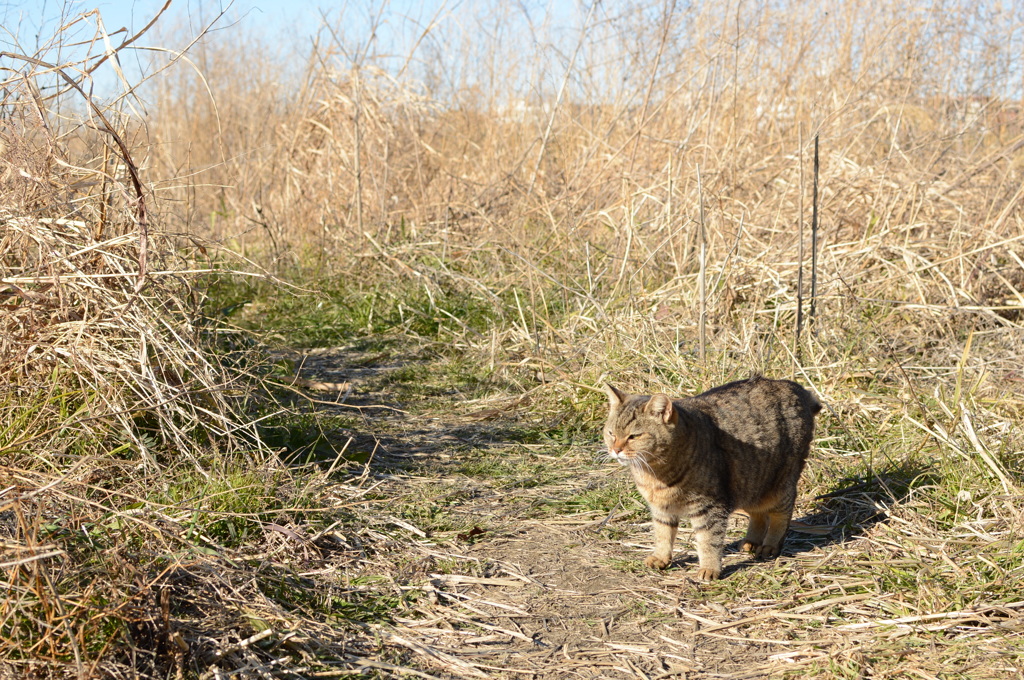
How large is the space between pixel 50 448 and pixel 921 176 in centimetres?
486

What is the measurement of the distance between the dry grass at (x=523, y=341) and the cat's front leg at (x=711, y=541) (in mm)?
74

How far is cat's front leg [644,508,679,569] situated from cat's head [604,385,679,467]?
0.19 m

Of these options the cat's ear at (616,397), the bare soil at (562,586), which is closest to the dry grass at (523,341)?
the bare soil at (562,586)

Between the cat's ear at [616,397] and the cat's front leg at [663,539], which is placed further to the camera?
the cat's ear at [616,397]

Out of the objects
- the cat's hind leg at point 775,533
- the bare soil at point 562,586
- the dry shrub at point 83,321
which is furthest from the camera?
the cat's hind leg at point 775,533

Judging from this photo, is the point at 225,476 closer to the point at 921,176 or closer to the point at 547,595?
the point at 547,595

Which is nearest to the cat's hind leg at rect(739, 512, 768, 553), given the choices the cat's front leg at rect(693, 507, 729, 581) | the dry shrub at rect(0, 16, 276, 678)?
the cat's front leg at rect(693, 507, 729, 581)

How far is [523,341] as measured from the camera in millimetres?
5062

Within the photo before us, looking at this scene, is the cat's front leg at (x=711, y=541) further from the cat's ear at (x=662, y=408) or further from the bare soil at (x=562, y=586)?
the cat's ear at (x=662, y=408)

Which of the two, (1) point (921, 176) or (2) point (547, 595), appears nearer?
(2) point (547, 595)

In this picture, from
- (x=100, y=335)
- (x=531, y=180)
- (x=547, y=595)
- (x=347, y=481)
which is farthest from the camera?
(x=531, y=180)

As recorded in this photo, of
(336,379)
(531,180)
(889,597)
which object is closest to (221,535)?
(889,597)

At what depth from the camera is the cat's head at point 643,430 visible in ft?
9.68

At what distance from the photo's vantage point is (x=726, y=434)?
10.3ft
